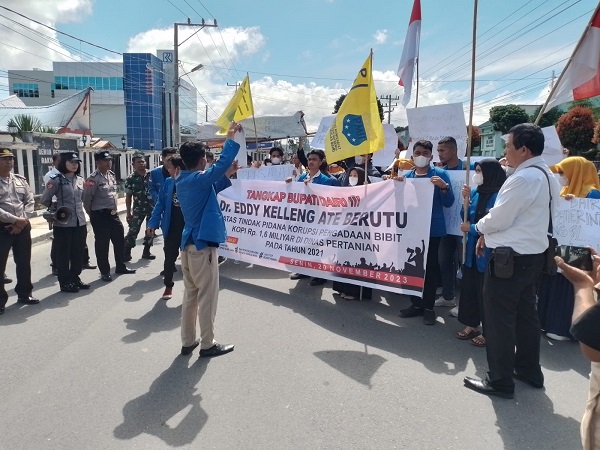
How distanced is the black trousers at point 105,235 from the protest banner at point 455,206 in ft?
15.9

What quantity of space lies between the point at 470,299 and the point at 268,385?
86.5 inches

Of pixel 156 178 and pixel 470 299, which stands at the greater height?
pixel 156 178

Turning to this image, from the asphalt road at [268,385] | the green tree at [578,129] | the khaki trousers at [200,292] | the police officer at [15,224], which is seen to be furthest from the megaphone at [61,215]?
the green tree at [578,129]

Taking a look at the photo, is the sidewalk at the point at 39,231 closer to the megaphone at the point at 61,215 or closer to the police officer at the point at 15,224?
the megaphone at the point at 61,215

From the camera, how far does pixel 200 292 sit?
3730 mm

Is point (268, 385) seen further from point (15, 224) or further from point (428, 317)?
point (15, 224)

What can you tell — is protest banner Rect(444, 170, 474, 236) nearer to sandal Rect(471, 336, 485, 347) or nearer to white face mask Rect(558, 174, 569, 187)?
white face mask Rect(558, 174, 569, 187)

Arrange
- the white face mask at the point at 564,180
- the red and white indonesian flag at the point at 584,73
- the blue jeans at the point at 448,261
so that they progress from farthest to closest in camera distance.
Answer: the blue jeans at the point at 448,261
the white face mask at the point at 564,180
the red and white indonesian flag at the point at 584,73

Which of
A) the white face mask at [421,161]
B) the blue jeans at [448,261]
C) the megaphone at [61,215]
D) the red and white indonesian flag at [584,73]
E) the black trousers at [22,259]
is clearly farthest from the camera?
the megaphone at [61,215]

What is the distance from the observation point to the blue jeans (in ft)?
15.8

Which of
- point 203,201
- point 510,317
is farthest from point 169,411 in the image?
point 510,317

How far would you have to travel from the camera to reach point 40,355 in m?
3.76

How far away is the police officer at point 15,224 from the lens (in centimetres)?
494

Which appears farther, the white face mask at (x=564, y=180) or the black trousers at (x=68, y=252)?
the black trousers at (x=68, y=252)
